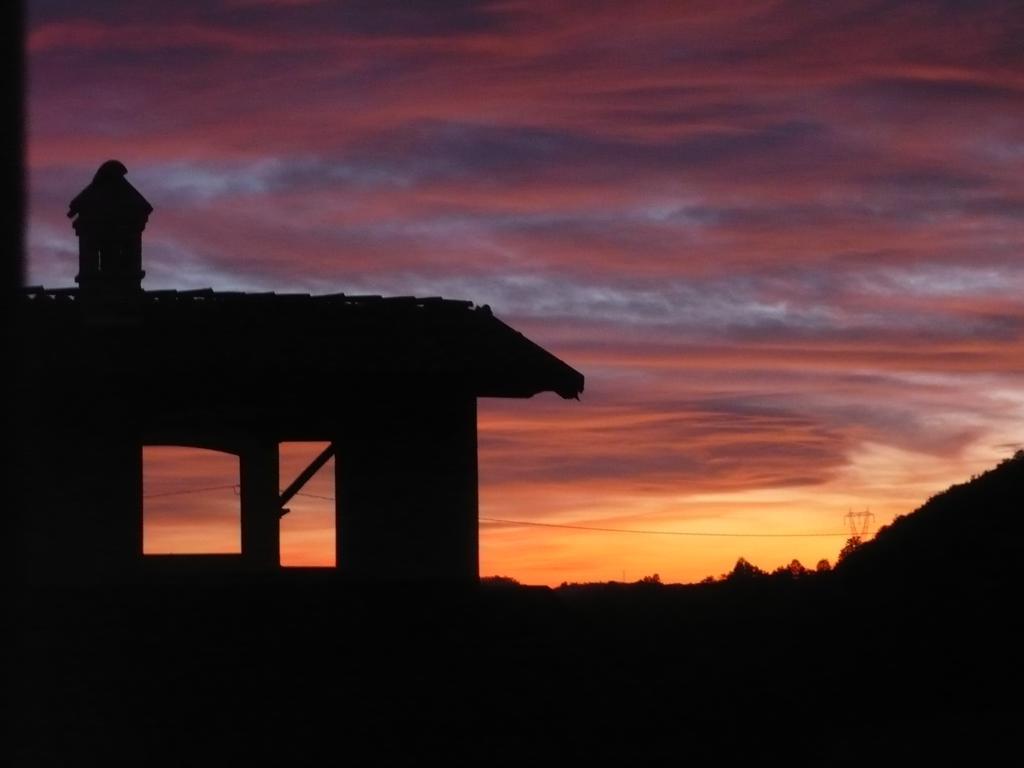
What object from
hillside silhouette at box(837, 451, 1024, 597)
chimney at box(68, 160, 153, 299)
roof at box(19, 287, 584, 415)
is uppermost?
chimney at box(68, 160, 153, 299)

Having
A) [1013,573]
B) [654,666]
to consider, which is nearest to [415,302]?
[654,666]

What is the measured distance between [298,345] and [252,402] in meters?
0.94

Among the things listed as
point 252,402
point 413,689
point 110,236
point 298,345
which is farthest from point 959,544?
point 110,236

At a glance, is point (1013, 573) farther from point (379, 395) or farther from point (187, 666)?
point (187, 666)

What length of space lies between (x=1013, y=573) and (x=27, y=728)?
770 inches

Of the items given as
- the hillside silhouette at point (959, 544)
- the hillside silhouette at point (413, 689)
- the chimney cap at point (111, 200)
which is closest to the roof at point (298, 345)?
the chimney cap at point (111, 200)

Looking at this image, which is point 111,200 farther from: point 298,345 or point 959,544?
point 959,544

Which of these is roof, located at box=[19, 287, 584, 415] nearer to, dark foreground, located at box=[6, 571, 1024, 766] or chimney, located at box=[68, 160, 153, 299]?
chimney, located at box=[68, 160, 153, 299]

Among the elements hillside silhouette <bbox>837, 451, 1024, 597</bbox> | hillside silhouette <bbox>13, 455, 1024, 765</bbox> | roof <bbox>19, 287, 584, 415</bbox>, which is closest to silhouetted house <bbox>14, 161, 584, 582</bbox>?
roof <bbox>19, 287, 584, 415</bbox>

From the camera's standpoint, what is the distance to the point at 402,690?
48.6ft

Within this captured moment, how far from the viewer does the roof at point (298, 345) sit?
658 inches

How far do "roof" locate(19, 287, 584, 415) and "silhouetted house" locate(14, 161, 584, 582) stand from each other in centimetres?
3

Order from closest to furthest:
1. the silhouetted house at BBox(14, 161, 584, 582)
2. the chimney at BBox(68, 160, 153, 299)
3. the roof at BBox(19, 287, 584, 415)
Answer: the roof at BBox(19, 287, 584, 415) < the silhouetted house at BBox(14, 161, 584, 582) < the chimney at BBox(68, 160, 153, 299)

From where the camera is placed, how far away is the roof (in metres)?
16.7
